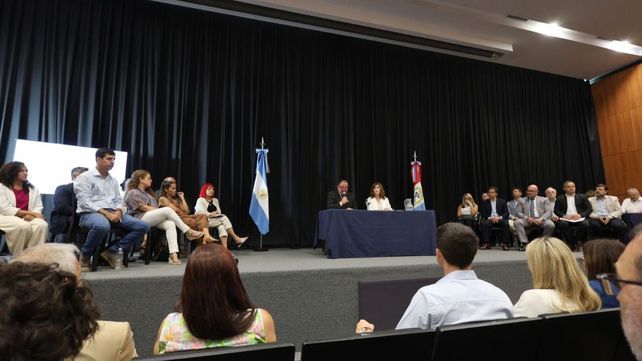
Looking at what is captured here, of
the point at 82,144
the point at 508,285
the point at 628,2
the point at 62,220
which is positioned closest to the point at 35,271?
the point at 62,220

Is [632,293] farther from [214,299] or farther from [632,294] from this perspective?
[214,299]

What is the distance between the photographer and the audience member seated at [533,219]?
584cm

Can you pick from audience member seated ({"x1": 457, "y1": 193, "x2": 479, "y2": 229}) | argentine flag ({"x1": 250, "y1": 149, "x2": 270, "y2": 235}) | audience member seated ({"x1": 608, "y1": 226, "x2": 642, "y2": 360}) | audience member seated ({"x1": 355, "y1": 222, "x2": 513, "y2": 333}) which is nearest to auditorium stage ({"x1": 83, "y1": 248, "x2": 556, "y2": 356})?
audience member seated ({"x1": 355, "y1": 222, "x2": 513, "y2": 333})

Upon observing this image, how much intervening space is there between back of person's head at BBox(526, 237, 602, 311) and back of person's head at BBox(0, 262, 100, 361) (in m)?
1.62

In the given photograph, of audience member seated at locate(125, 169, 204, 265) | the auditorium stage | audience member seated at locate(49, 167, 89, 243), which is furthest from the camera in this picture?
audience member seated at locate(125, 169, 204, 265)

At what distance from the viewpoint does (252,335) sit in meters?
1.16

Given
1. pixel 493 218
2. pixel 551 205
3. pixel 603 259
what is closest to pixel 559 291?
pixel 603 259

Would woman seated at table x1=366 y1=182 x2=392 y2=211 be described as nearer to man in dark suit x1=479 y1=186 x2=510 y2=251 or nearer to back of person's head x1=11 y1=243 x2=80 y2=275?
man in dark suit x1=479 y1=186 x2=510 y2=251

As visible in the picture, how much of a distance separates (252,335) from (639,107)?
9.80 m

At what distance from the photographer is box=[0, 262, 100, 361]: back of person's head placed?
559 mm

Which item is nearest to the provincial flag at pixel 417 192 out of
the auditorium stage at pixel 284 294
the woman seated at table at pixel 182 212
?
the auditorium stage at pixel 284 294

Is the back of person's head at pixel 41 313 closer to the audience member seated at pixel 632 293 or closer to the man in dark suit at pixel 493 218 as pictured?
the audience member seated at pixel 632 293

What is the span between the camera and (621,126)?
842 centimetres

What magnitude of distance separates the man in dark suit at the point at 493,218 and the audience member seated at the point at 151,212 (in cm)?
465
